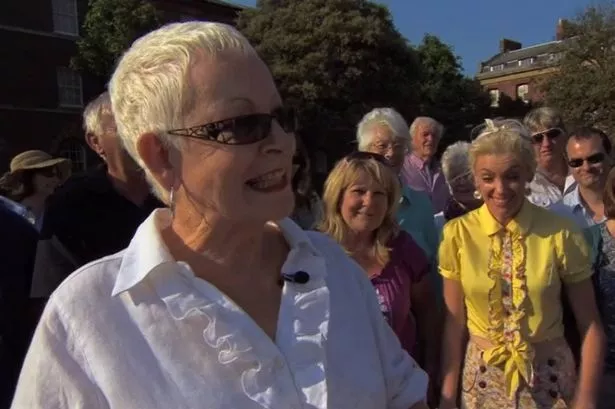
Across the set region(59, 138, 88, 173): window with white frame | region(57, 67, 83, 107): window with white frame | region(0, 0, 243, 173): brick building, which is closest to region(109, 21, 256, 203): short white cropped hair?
region(0, 0, 243, 173): brick building

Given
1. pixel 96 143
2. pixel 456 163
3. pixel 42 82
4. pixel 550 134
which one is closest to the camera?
pixel 96 143

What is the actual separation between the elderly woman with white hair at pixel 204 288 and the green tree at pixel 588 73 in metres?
29.3

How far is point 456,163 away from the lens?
14.9ft

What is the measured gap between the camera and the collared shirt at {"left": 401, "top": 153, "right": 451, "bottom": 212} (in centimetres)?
560

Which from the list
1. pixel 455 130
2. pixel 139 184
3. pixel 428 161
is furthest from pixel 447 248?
pixel 455 130

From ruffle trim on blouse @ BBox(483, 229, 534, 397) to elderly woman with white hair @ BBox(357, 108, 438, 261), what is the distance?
940 mm

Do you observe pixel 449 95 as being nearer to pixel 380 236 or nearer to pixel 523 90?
pixel 380 236

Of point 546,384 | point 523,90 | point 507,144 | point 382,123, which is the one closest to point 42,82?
point 382,123

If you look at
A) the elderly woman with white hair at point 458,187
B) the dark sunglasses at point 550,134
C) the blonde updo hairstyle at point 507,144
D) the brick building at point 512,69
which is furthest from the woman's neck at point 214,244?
the brick building at point 512,69

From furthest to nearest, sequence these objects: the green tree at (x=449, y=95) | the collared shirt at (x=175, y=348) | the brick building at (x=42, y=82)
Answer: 1. the green tree at (x=449, y=95)
2. the brick building at (x=42, y=82)
3. the collared shirt at (x=175, y=348)

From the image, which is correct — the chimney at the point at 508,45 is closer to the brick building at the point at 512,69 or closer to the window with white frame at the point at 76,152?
the brick building at the point at 512,69

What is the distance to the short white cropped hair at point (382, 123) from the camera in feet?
15.1

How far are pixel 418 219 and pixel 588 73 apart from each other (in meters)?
28.8

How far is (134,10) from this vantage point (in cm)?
2473
